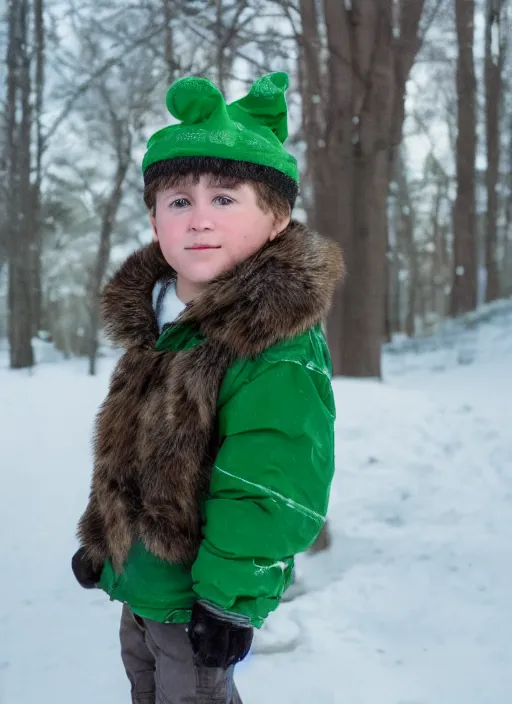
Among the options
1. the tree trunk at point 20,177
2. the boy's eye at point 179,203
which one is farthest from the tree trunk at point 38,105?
the boy's eye at point 179,203

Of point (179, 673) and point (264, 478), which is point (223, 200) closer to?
point (264, 478)

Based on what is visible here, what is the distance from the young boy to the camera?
144cm

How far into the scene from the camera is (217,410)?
1572mm

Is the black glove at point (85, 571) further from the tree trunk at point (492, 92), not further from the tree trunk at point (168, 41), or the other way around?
the tree trunk at point (492, 92)

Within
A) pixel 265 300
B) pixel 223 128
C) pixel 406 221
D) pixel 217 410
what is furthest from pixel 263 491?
pixel 406 221

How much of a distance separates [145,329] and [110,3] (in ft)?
18.1

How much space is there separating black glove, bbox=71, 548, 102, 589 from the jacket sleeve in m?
0.47

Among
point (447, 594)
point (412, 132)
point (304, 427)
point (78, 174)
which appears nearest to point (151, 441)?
A: point (304, 427)

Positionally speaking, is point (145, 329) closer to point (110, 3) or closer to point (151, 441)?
point (151, 441)

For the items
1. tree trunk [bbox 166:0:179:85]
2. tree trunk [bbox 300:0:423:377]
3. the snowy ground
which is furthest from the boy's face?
tree trunk [bbox 166:0:179:85]

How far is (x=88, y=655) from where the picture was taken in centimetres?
283

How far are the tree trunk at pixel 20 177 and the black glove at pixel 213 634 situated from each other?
41.2 ft

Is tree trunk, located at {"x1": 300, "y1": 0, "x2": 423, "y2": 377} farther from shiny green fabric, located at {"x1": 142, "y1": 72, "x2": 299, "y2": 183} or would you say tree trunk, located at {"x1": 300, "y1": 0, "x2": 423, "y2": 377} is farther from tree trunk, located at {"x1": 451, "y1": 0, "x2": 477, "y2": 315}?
tree trunk, located at {"x1": 451, "y1": 0, "x2": 477, "y2": 315}

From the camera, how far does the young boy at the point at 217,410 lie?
4.74ft
